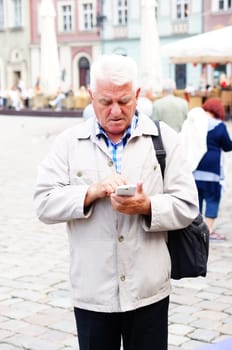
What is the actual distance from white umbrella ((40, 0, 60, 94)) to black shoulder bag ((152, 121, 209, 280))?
2553 centimetres

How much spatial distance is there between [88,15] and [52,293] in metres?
42.9

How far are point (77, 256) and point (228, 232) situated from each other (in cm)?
498

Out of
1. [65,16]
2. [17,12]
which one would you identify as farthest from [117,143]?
[17,12]

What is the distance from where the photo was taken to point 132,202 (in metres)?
2.40

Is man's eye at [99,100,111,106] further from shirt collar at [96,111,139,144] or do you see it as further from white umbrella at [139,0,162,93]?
white umbrella at [139,0,162,93]

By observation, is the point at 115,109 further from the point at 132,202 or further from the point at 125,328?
the point at 125,328

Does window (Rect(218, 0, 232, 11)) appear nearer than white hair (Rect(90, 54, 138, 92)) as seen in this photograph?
No

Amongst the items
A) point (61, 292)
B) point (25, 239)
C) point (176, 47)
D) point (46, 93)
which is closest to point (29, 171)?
point (176, 47)

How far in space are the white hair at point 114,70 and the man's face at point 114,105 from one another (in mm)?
18

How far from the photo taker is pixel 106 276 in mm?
2568

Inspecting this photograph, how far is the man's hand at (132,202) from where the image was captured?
2.38m

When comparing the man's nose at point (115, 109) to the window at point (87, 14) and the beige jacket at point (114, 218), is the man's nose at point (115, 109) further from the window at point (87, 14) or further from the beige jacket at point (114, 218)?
the window at point (87, 14)

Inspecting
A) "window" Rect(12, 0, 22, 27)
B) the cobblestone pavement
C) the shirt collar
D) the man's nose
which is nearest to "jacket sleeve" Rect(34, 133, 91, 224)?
the shirt collar

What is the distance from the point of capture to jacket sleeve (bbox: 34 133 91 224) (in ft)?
8.31
